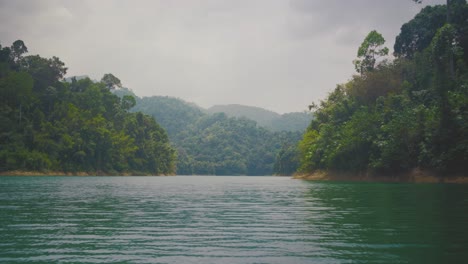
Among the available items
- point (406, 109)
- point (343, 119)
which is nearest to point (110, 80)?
point (343, 119)

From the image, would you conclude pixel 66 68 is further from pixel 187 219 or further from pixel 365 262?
pixel 365 262

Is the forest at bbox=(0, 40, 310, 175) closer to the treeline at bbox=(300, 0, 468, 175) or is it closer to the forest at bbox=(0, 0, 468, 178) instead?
the forest at bbox=(0, 0, 468, 178)

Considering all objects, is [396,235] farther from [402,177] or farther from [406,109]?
[406,109]

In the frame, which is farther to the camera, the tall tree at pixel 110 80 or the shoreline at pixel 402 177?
the tall tree at pixel 110 80

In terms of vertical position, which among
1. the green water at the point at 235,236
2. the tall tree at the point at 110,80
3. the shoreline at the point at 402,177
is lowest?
the green water at the point at 235,236

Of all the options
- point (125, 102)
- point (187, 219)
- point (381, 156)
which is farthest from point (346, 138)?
point (125, 102)

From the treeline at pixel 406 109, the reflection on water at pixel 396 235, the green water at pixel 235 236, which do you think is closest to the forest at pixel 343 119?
the treeline at pixel 406 109

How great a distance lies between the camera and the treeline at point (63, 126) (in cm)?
11069

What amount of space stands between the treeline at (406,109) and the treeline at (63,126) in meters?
65.5

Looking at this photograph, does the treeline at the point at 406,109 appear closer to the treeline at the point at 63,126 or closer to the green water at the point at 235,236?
the green water at the point at 235,236

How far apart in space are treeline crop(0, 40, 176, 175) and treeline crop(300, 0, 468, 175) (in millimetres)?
65549

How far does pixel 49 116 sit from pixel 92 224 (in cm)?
12039

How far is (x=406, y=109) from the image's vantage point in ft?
229

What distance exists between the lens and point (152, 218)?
19047 mm
